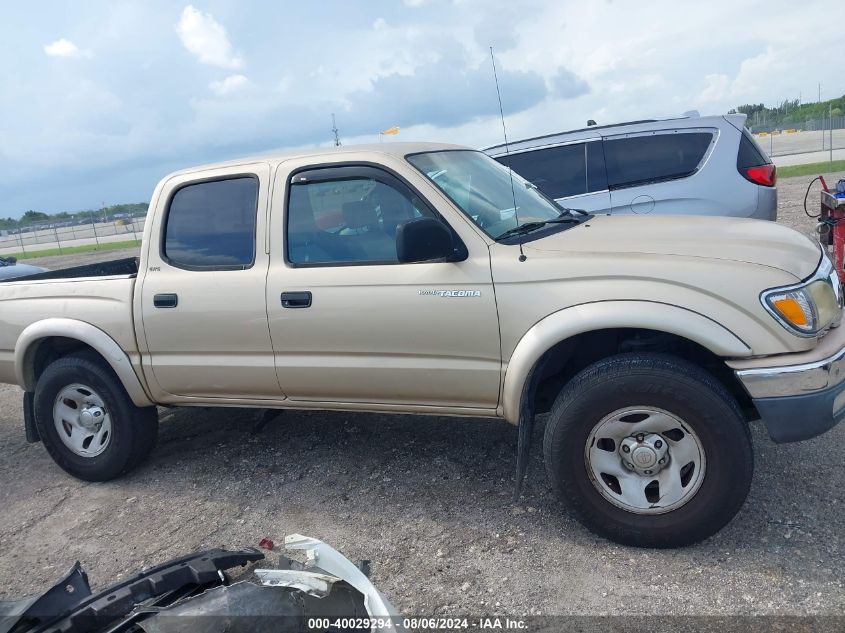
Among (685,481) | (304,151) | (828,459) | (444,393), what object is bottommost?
(828,459)

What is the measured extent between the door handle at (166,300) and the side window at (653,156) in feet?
14.6

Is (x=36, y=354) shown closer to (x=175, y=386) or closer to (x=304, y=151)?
(x=175, y=386)

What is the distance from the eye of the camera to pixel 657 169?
688 centimetres

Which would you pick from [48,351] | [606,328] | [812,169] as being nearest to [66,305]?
[48,351]

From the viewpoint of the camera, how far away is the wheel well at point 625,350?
3.39m

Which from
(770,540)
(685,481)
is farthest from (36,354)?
(770,540)

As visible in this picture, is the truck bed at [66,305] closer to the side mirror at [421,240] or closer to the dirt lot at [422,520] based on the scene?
the dirt lot at [422,520]

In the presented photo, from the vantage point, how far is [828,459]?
402 centimetres

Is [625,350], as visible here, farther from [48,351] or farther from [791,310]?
[48,351]

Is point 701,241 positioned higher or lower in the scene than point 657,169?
lower

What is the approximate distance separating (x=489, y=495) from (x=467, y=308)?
115 centimetres

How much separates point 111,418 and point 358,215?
2.16 meters

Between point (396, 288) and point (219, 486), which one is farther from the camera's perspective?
point (219, 486)

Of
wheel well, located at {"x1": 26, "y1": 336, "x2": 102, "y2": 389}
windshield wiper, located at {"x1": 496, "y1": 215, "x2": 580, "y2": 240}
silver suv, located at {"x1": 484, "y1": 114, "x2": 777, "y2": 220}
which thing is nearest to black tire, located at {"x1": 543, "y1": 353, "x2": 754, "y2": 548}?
windshield wiper, located at {"x1": 496, "y1": 215, "x2": 580, "y2": 240}
